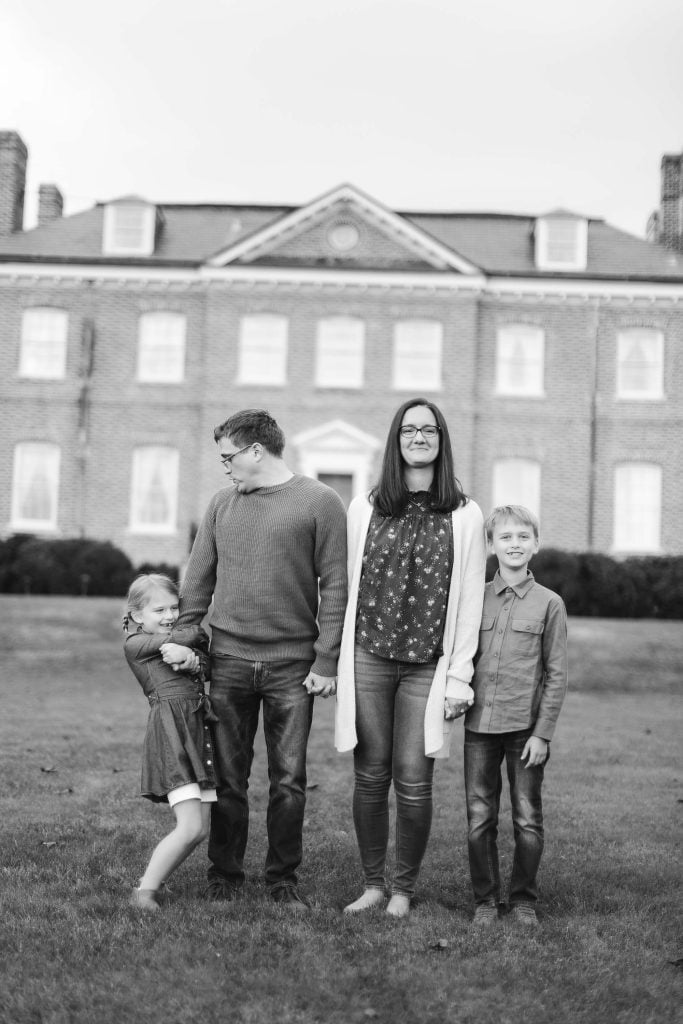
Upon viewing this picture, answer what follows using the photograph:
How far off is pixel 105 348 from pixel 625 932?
19.4 m

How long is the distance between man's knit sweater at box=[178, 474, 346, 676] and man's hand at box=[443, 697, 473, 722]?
475 millimetres

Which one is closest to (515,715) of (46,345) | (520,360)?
(520,360)

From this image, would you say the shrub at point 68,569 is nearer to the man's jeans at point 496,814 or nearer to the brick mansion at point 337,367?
the brick mansion at point 337,367

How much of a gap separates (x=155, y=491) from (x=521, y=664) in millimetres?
18104

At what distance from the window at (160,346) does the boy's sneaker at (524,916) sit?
18.6 m

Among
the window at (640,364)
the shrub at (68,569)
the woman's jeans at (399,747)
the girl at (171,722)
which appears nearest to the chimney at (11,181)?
the shrub at (68,569)

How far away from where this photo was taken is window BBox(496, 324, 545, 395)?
70.4 feet

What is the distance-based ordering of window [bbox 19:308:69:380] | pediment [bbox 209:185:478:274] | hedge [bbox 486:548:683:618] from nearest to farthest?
hedge [bbox 486:548:683:618] < pediment [bbox 209:185:478:274] < window [bbox 19:308:69:380]

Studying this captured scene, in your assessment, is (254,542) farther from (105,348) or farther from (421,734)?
(105,348)

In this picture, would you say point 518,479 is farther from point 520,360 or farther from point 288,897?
point 288,897

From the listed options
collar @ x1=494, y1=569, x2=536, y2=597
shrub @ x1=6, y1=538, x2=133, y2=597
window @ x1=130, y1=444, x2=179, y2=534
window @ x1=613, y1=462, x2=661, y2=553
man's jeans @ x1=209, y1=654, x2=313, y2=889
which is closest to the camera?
man's jeans @ x1=209, y1=654, x2=313, y2=889

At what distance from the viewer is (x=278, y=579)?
13.9ft

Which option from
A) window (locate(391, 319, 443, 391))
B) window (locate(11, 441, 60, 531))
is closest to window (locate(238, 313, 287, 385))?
window (locate(391, 319, 443, 391))

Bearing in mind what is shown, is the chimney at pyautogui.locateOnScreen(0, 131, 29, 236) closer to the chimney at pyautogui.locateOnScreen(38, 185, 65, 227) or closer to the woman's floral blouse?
the chimney at pyautogui.locateOnScreen(38, 185, 65, 227)
